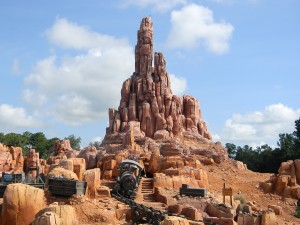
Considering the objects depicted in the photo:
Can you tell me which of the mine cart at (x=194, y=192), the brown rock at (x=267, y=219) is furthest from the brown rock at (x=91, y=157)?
the brown rock at (x=267, y=219)

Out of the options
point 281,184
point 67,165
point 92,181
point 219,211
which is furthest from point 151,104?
point 219,211

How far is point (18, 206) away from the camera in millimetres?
15453

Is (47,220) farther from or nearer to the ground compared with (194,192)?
nearer to the ground

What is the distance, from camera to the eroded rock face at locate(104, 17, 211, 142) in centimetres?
5322

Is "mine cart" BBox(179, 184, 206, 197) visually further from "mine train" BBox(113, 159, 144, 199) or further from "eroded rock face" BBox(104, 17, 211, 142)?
"eroded rock face" BBox(104, 17, 211, 142)

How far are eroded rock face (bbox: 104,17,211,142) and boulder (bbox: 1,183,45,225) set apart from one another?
3477 centimetres

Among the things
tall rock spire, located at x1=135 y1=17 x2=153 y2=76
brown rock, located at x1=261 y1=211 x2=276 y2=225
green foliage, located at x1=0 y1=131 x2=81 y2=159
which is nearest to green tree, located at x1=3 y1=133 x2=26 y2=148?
green foliage, located at x1=0 y1=131 x2=81 y2=159

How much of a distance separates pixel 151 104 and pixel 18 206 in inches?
1576

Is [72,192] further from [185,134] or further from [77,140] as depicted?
[77,140]

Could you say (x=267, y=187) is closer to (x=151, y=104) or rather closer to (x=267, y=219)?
(x=267, y=219)

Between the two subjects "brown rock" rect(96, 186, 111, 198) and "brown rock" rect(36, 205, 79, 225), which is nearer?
"brown rock" rect(36, 205, 79, 225)

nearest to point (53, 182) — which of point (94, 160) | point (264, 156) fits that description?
point (94, 160)

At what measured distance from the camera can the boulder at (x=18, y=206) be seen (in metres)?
15.4

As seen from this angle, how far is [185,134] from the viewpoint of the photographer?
53438 millimetres
